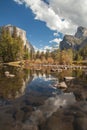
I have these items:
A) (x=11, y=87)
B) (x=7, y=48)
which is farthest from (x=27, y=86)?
(x=7, y=48)

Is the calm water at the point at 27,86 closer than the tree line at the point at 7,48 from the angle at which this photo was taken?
Yes

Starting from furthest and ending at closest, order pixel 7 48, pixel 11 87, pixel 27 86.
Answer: pixel 7 48, pixel 27 86, pixel 11 87

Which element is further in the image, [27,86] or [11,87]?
[27,86]

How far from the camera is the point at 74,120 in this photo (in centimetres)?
1561

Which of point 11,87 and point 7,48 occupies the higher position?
point 7,48

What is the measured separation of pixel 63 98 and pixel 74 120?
768 centimetres

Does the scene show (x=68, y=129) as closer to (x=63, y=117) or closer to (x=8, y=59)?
(x=63, y=117)

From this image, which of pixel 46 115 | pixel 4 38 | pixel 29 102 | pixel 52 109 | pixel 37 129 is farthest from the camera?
pixel 4 38

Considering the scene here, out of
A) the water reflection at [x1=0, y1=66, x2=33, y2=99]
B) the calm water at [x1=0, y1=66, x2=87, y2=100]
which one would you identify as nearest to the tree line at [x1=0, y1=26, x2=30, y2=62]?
the calm water at [x1=0, y1=66, x2=87, y2=100]

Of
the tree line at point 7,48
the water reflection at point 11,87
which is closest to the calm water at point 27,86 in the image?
the water reflection at point 11,87

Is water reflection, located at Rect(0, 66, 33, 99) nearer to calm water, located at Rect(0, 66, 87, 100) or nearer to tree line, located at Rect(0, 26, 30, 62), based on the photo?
calm water, located at Rect(0, 66, 87, 100)

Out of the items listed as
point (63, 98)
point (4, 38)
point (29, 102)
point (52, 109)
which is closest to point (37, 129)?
point (52, 109)

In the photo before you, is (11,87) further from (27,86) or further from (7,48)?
(7,48)

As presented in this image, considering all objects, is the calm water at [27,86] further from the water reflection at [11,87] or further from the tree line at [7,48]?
the tree line at [7,48]
